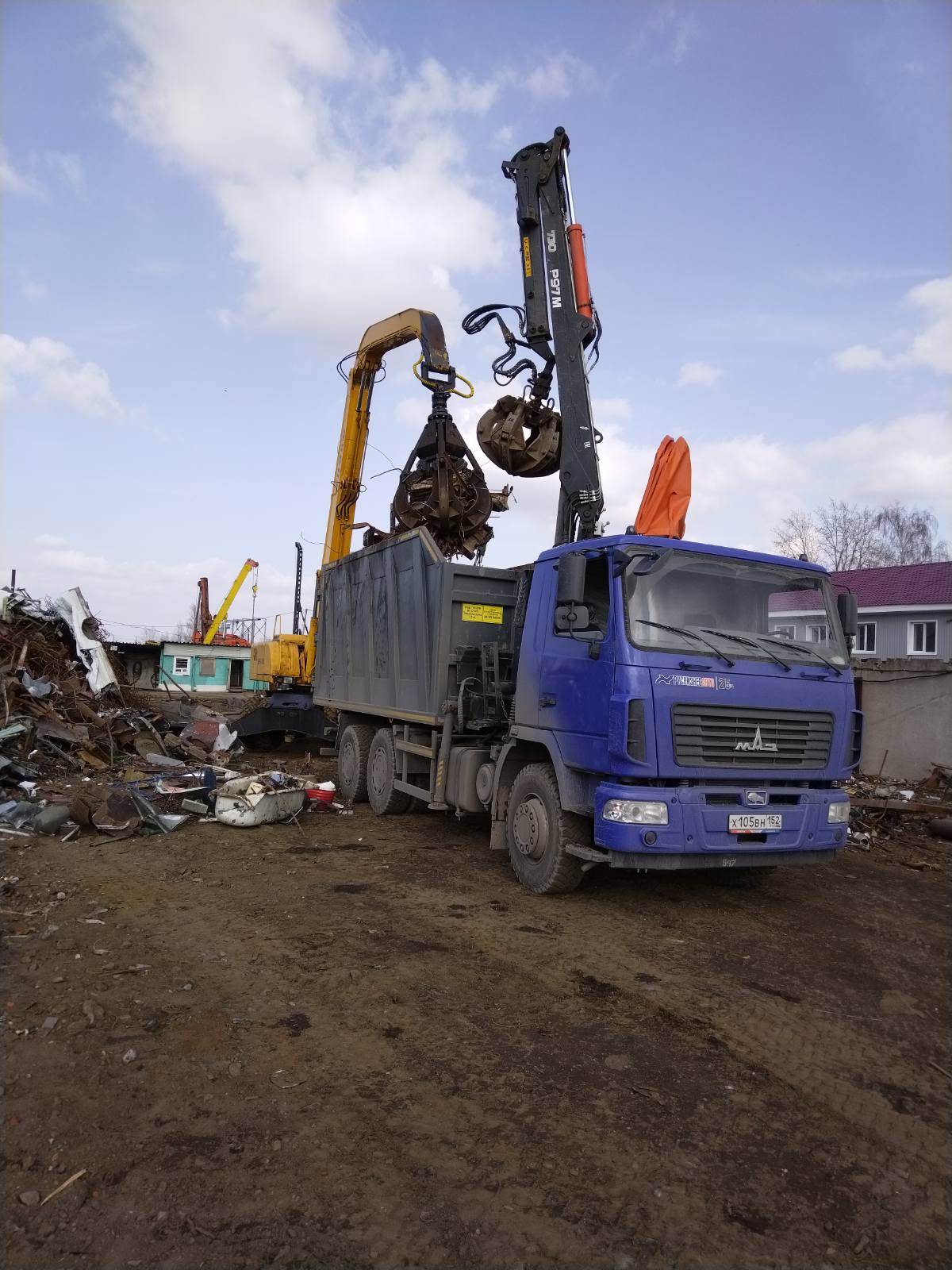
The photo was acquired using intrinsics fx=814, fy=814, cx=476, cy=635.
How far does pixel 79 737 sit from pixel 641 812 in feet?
27.5

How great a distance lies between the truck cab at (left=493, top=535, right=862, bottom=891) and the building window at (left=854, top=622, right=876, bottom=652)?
72.0 feet

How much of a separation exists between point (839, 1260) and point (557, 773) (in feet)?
11.4

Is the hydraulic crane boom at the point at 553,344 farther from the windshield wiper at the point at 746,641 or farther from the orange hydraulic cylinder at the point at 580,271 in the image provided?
the windshield wiper at the point at 746,641

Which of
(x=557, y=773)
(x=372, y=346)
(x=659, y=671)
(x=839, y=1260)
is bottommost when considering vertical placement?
(x=839, y=1260)

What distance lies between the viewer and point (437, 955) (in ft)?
15.0

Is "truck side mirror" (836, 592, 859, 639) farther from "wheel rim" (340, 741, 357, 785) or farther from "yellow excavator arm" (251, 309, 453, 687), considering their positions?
"yellow excavator arm" (251, 309, 453, 687)

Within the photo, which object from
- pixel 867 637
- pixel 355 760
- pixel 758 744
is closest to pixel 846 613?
pixel 758 744

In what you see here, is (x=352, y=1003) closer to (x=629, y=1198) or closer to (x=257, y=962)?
(x=257, y=962)

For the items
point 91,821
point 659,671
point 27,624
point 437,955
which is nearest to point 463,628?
point 659,671

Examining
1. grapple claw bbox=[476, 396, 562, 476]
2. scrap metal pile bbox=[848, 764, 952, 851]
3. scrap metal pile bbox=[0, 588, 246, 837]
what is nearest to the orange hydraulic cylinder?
grapple claw bbox=[476, 396, 562, 476]

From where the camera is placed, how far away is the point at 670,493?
22.4 ft

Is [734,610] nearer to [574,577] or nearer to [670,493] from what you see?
[574,577]

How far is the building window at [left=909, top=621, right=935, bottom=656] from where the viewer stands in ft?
78.7

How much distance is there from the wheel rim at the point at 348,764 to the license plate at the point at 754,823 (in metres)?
5.50
